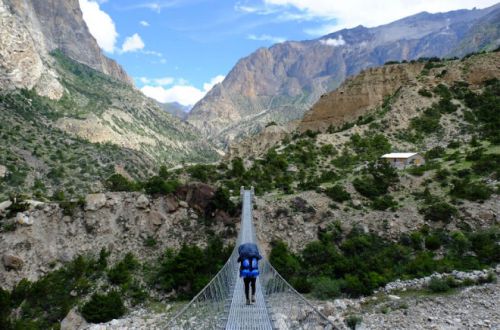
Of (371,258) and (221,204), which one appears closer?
(371,258)

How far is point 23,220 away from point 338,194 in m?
18.8

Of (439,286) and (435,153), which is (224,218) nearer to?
(439,286)

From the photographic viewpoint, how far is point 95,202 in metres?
23.7

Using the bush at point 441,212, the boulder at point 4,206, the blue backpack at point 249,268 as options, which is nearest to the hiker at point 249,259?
the blue backpack at point 249,268

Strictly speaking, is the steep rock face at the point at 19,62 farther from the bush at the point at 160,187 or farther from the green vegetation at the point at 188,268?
the green vegetation at the point at 188,268

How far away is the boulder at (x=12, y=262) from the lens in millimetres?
20234

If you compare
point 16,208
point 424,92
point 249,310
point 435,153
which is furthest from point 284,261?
point 424,92

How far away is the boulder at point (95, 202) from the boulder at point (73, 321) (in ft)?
22.6

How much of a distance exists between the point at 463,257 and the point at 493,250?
1340mm

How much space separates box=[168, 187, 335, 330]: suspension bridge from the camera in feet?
34.0

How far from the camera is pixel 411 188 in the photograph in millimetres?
27000

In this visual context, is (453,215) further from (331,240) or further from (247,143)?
(247,143)

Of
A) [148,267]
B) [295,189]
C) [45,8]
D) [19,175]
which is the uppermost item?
[45,8]

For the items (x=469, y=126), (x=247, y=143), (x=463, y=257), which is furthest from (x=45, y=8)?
(x=463, y=257)
